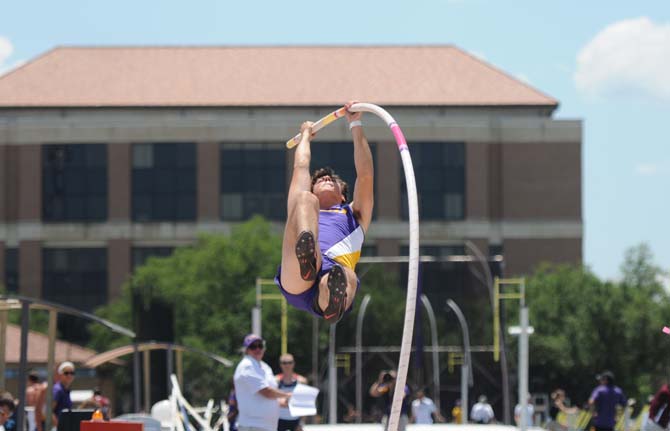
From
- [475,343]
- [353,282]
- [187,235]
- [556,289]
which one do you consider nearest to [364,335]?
[475,343]

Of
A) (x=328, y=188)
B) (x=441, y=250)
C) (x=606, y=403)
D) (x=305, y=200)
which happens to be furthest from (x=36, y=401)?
(x=441, y=250)

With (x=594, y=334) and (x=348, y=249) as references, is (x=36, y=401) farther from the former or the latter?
(x=594, y=334)

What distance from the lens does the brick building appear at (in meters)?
82.3

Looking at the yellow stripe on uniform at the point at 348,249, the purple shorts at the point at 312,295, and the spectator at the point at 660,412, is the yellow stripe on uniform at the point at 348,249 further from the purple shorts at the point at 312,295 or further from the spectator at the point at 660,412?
the spectator at the point at 660,412

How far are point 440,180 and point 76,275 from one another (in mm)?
22068

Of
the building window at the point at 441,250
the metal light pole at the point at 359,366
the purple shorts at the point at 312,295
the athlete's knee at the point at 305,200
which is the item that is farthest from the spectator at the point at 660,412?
the building window at the point at 441,250

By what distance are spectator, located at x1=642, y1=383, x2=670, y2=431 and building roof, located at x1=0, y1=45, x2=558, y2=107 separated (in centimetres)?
6329

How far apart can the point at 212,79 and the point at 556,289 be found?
96.2 feet

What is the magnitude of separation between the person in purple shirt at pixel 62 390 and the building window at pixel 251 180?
215ft

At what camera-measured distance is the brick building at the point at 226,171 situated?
270ft

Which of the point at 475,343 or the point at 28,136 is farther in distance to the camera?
the point at 28,136

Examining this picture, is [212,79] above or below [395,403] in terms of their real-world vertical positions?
above

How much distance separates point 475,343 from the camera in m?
57.0

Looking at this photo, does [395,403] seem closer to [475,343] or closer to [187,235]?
[475,343]
